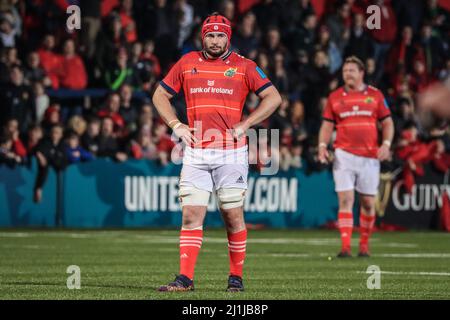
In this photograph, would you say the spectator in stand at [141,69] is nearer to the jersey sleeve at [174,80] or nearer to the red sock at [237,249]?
the jersey sleeve at [174,80]

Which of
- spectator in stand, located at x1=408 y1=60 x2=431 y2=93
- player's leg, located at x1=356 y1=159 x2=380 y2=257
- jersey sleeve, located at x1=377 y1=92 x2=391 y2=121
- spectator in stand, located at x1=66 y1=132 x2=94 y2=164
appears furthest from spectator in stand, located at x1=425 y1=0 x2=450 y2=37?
player's leg, located at x1=356 y1=159 x2=380 y2=257

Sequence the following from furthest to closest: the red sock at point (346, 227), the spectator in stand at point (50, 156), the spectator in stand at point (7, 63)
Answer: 1. the spectator in stand at point (7, 63)
2. the spectator in stand at point (50, 156)
3. the red sock at point (346, 227)

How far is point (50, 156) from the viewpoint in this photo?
22.3 meters

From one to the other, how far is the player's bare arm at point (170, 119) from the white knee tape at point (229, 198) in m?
0.54

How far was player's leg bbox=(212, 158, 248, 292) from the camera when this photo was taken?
1097 cm

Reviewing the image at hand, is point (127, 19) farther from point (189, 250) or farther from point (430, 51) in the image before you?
point (189, 250)

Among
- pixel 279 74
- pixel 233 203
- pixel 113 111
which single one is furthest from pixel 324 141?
pixel 279 74

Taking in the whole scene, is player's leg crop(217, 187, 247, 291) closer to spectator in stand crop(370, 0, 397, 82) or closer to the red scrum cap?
the red scrum cap

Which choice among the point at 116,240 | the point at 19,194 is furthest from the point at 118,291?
the point at 19,194

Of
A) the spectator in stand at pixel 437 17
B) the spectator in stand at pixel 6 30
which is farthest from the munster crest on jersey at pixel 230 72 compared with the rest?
the spectator in stand at pixel 437 17

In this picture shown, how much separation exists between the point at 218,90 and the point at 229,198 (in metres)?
0.99

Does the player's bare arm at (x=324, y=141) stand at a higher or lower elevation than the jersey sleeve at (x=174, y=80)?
lower

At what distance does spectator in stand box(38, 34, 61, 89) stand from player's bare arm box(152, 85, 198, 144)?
13.1 metres

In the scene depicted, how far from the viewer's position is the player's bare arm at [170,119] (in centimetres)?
1085
